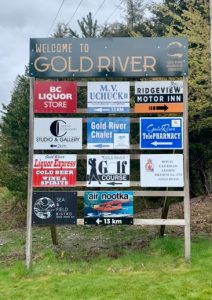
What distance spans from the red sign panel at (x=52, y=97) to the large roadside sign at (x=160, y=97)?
1104mm

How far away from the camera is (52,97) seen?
7.80m

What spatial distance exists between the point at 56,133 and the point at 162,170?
186 centimetres

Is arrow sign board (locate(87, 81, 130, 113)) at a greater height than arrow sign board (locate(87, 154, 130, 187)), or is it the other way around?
arrow sign board (locate(87, 81, 130, 113))

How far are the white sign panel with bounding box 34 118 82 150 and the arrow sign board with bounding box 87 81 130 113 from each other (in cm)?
44

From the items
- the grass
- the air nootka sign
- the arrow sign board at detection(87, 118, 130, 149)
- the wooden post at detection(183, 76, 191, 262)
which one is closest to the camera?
the grass

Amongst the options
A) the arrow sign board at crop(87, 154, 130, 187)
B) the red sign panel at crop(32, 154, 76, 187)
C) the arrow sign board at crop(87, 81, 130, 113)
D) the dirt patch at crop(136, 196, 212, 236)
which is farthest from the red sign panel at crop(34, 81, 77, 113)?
the dirt patch at crop(136, 196, 212, 236)

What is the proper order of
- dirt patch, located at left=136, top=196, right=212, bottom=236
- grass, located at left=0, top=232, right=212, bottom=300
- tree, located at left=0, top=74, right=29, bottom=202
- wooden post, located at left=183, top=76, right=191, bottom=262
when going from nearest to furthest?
1. grass, located at left=0, top=232, right=212, bottom=300
2. wooden post, located at left=183, top=76, right=191, bottom=262
3. dirt patch, located at left=136, top=196, right=212, bottom=236
4. tree, located at left=0, top=74, right=29, bottom=202

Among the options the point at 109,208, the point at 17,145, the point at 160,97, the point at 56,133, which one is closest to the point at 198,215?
the point at 109,208

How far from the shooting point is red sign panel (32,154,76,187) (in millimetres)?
7746

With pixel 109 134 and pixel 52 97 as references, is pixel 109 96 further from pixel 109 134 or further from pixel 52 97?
pixel 52 97

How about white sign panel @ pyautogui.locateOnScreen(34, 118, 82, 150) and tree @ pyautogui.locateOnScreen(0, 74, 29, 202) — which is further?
tree @ pyautogui.locateOnScreen(0, 74, 29, 202)

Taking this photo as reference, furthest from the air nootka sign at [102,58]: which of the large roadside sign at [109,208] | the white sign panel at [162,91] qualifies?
the large roadside sign at [109,208]

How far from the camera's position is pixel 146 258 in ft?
25.4

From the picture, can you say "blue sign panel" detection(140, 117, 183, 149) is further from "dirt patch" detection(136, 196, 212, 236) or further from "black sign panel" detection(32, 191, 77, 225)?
"dirt patch" detection(136, 196, 212, 236)
